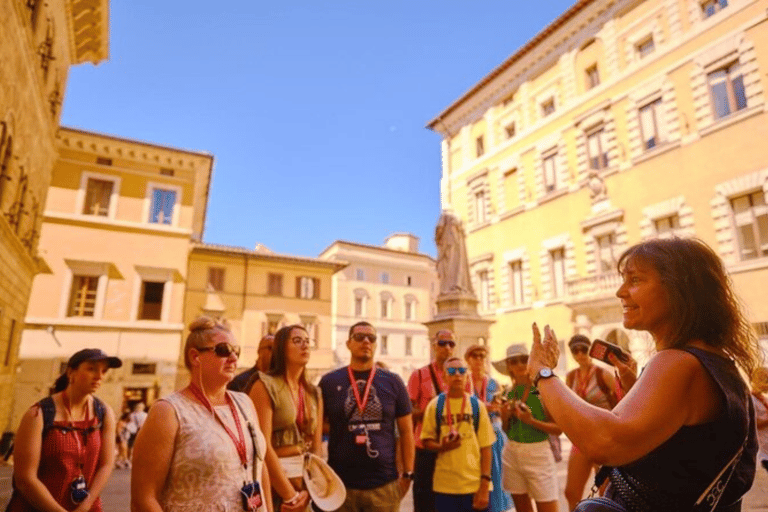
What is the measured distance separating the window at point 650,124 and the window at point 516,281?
704cm

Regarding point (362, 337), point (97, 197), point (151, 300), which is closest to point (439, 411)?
point (362, 337)

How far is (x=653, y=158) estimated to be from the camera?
16.4m

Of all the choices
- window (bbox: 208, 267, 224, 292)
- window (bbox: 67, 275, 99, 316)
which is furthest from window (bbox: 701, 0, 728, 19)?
window (bbox: 208, 267, 224, 292)

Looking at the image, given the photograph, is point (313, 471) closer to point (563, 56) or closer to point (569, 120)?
point (569, 120)

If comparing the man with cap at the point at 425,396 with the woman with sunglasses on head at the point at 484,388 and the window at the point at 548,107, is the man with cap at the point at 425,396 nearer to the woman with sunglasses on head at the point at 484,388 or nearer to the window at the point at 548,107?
the woman with sunglasses on head at the point at 484,388

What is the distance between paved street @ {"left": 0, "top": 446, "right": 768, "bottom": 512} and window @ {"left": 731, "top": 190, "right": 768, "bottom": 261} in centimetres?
679

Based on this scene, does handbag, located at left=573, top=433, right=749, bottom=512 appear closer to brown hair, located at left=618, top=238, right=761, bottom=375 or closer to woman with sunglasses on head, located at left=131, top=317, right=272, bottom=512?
brown hair, located at left=618, top=238, right=761, bottom=375

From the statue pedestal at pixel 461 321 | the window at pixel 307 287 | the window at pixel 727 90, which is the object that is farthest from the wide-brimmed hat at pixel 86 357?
the window at pixel 307 287

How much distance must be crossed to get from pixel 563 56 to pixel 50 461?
2218cm

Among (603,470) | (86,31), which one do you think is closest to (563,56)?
(86,31)

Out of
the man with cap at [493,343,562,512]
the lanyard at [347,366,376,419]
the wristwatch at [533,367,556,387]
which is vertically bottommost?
the man with cap at [493,343,562,512]

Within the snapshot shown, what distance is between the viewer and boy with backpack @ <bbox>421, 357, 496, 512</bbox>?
389 cm

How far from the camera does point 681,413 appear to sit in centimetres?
137

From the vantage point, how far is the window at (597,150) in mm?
18281
